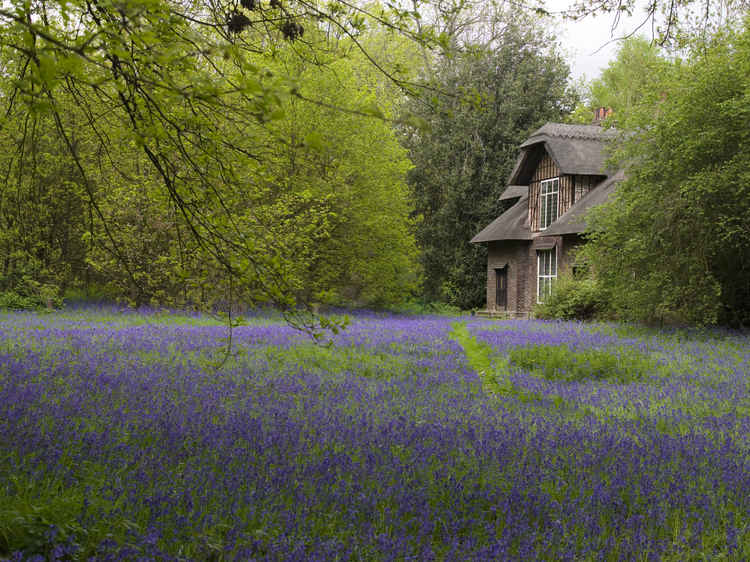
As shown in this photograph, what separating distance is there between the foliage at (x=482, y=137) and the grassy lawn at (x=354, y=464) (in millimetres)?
27091

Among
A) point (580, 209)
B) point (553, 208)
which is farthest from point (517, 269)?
point (580, 209)

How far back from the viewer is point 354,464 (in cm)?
477

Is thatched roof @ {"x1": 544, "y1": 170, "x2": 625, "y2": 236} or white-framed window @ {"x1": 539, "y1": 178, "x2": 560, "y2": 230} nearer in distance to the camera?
thatched roof @ {"x1": 544, "y1": 170, "x2": 625, "y2": 236}

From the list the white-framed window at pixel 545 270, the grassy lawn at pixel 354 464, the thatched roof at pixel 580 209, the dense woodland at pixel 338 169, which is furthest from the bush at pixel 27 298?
the white-framed window at pixel 545 270

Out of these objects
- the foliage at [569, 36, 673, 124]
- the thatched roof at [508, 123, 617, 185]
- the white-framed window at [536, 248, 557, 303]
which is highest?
the foliage at [569, 36, 673, 124]

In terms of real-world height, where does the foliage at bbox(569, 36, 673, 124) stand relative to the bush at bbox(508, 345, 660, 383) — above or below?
above

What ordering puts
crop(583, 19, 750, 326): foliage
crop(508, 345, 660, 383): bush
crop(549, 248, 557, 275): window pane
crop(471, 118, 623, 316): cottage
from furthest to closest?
1. crop(549, 248, 557, 275): window pane
2. crop(471, 118, 623, 316): cottage
3. crop(583, 19, 750, 326): foliage
4. crop(508, 345, 660, 383): bush

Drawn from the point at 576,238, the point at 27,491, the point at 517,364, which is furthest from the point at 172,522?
the point at 576,238

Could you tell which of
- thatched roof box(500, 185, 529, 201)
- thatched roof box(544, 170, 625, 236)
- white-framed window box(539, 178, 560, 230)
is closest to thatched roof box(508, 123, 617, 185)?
thatched roof box(544, 170, 625, 236)

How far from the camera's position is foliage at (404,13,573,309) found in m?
36.2

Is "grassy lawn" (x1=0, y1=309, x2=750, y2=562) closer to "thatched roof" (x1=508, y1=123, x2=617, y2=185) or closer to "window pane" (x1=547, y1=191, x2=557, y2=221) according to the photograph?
"thatched roof" (x1=508, y1=123, x2=617, y2=185)

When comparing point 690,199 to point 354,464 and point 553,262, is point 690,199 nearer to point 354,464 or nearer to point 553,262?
point 553,262

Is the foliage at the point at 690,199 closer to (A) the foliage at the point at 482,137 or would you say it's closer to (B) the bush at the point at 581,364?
(B) the bush at the point at 581,364

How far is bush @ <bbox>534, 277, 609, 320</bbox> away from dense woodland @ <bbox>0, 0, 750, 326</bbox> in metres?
0.13
